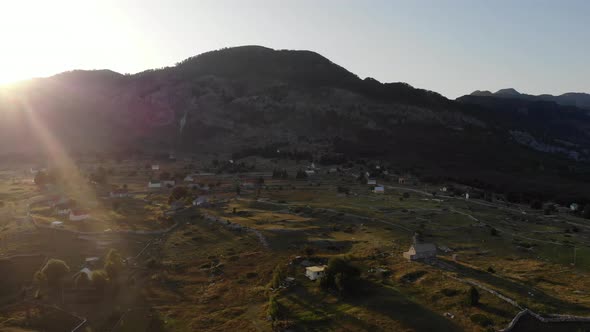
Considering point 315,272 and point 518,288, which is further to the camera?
point 315,272

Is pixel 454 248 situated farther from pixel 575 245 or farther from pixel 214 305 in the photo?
pixel 214 305

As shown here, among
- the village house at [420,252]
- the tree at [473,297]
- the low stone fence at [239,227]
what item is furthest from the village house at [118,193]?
the tree at [473,297]

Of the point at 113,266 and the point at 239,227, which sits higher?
the point at 239,227

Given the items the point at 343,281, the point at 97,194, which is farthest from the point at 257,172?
the point at 343,281

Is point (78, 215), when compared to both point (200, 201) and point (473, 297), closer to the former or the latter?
point (200, 201)

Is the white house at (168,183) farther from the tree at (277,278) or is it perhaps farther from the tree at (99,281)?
the tree at (277,278)

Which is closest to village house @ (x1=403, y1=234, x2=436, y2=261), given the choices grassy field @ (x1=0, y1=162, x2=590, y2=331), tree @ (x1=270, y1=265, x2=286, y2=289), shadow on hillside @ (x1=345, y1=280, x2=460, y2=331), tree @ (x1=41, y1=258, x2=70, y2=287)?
grassy field @ (x1=0, y1=162, x2=590, y2=331)

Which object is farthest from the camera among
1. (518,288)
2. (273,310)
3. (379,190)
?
(379,190)

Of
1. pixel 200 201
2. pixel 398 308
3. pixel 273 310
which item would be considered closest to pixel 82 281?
pixel 273 310
